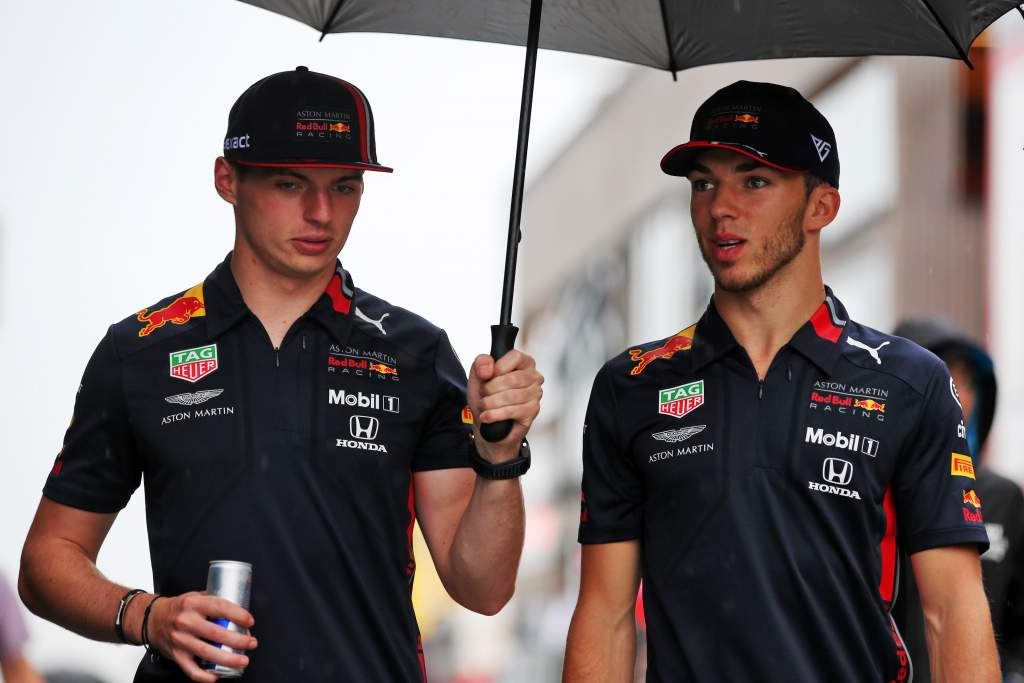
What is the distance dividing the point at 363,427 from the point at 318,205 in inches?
23.8

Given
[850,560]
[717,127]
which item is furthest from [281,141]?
[850,560]

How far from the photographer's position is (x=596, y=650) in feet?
14.8

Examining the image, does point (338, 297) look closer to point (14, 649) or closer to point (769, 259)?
point (769, 259)

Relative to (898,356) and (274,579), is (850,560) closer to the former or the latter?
(898,356)

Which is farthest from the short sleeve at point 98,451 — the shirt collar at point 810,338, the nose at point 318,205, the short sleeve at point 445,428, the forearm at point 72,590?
the shirt collar at point 810,338


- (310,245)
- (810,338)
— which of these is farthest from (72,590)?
(810,338)

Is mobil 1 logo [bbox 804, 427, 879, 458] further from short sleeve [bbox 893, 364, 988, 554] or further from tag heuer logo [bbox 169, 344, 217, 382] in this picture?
tag heuer logo [bbox 169, 344, 217, 382]

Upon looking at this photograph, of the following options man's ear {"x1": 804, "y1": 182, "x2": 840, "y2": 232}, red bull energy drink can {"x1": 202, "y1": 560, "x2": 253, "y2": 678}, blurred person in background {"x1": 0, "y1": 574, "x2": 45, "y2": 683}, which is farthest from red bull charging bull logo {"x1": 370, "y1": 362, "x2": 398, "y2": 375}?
blurred person in background {"x1": 0, "y1": 574, "x2": 45, "y2": 683}

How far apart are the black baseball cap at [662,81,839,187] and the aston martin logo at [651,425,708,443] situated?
0.75m

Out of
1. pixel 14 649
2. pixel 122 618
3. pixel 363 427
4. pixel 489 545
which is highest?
pixel 363 427

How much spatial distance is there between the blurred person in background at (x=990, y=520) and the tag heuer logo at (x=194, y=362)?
8.58ft

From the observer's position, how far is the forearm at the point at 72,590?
4.07m

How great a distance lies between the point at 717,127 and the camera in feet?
15.0

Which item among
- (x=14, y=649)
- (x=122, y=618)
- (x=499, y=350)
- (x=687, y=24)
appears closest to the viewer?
(x=499, y=350)
